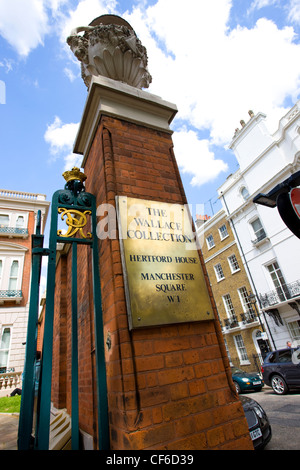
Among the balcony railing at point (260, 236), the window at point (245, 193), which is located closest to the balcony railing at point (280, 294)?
the balcony railing at point (260, 236)

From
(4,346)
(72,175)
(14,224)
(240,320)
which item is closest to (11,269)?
(14,224)

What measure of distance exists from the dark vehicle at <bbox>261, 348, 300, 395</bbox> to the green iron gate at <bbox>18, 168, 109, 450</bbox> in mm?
9833

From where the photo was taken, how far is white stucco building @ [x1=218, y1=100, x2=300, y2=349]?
14992 mm

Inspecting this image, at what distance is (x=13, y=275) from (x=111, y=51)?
50.4ft

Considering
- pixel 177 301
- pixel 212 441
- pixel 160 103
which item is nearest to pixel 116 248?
pixel 177 301

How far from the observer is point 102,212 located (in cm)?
216

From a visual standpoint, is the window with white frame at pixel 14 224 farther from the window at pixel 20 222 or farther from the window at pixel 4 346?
the window at pixel 4 346

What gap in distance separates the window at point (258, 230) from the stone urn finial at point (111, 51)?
16.5 meters

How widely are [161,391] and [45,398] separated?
2.47 ft

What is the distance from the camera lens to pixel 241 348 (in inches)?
720

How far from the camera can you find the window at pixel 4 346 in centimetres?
1291

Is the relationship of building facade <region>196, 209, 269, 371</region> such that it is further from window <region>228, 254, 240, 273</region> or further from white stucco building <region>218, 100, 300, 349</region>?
white stucco building <region>218, 100, 300, 349</region>

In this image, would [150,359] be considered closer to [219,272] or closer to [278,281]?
[278,281]

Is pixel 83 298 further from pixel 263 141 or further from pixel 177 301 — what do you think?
pixel 263 141
